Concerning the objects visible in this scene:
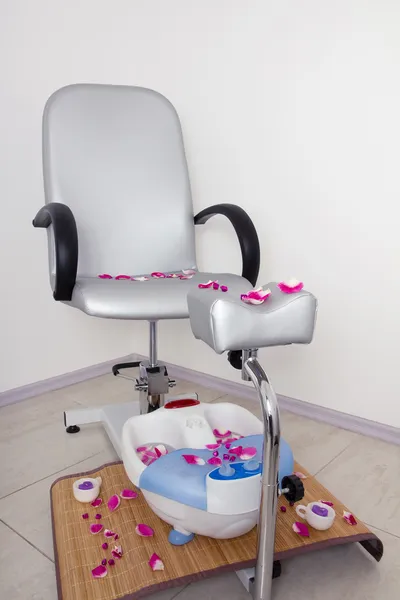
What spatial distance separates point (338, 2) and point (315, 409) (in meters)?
1.42

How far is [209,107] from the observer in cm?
200

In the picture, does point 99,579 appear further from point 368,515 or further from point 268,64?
point 268,64

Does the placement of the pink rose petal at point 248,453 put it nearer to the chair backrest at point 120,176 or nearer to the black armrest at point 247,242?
the black armrest at point 247,242

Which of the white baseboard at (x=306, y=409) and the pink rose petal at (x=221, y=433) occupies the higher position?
the pink rose petal at (x=221, y=433)

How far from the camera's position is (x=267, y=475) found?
2.74 feet

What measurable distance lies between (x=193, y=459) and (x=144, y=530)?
193mm

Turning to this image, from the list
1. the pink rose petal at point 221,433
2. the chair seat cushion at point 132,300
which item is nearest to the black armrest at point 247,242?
the chair seat cushion at point 132,300

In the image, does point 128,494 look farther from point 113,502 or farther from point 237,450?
point 237,450

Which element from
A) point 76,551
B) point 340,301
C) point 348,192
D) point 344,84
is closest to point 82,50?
point 344,84

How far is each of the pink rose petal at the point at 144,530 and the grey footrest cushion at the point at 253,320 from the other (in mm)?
514

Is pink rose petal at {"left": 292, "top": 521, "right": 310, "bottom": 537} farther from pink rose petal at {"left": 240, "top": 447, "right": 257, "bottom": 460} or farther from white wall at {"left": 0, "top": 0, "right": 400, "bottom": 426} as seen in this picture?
white wall at {"left": 0, "top": 0, "right": 400, "bottom": 426}

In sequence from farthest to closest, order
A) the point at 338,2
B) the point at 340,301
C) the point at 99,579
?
the point at 340,301
the point at 338,2
the point at 99,579

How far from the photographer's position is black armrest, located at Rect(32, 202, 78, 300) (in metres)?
1.27

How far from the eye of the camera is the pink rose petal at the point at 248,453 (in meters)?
1.11
